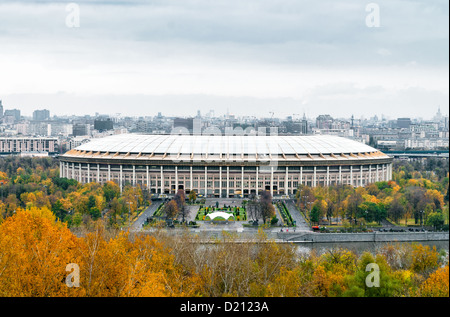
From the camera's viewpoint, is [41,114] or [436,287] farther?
[41,114]

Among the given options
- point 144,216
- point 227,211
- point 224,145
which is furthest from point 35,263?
point 224,145

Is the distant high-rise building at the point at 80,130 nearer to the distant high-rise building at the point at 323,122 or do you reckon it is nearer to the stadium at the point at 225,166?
the distant high-rise building at the point at 323,122

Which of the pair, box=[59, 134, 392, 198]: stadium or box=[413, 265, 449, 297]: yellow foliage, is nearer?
box=[413, 265, 449, 297]: yellow foliage

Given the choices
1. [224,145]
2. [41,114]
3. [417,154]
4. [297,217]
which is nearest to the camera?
[297,217]

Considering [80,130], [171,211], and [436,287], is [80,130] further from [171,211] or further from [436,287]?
[436,287]

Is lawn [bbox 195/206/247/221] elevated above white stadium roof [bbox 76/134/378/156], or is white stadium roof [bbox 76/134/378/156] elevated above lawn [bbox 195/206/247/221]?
white stadium roof [bbox 76/134/378/156]

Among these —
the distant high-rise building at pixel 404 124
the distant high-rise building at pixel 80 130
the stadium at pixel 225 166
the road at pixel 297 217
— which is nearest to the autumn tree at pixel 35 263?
the road at pixel 297 217

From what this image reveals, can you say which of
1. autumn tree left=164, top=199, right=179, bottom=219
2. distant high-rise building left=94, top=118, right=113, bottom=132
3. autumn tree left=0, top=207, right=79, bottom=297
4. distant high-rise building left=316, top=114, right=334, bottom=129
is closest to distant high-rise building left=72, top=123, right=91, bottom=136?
distant high-rise building left=94, top=118, right=113, bottom=132

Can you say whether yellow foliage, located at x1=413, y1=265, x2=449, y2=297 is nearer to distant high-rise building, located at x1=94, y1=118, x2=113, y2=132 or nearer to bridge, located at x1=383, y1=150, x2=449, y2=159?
bridge, located at x1=383, y1=150, x2=449, y2=159
